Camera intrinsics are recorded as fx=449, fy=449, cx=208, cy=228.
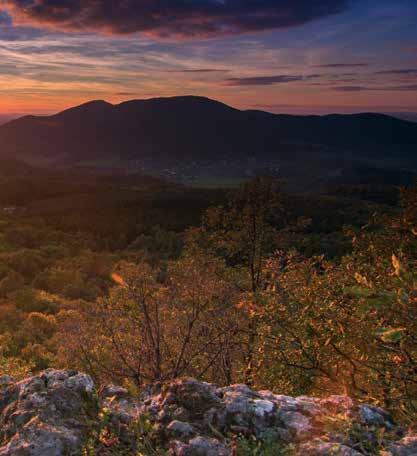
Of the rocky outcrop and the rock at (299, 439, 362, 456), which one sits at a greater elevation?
the rock at (299, 439, 362, 456)

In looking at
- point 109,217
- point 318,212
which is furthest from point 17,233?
point 318,212

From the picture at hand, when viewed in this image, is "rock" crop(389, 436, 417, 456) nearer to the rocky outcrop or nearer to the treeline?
the rocky outcrop

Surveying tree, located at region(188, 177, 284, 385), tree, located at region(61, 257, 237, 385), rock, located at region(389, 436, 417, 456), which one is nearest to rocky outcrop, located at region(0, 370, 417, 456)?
rock, located at region(389, 436, 417, 456)

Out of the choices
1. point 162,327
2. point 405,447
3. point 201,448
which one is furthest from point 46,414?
point 162,327

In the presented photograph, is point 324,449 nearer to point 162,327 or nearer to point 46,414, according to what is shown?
point 46,414

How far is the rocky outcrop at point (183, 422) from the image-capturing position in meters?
5.86

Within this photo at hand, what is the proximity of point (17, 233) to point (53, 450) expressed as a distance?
108900 millimetres

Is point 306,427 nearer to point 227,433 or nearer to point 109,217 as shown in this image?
point 227,433

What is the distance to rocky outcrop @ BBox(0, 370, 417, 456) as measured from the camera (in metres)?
5.86

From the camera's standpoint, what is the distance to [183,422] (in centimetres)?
647

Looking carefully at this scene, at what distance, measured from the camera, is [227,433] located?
20.5ft

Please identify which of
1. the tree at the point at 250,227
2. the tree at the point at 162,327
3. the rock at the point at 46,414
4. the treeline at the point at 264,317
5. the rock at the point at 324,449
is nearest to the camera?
the rock at the point at 324,449

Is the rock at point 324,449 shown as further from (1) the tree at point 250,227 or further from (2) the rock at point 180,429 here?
(1) the tree at point 250,227

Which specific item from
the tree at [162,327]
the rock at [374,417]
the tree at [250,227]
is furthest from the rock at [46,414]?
the tree at [250,227]
